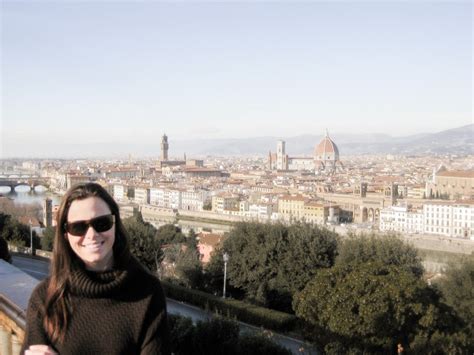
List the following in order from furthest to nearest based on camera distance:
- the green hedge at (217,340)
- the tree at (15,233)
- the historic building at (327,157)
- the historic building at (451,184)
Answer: the historic building at (327,157), the historic building at (451,184), the tree at (15,233), the green hedge at (217,340)

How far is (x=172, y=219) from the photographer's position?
4275 cm

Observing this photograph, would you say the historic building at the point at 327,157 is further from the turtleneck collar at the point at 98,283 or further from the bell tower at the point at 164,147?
the turtleneck collar at the point at 98,283

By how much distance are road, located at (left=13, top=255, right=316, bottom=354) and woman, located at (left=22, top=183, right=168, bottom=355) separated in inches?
179

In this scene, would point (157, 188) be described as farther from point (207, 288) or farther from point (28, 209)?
point (207, 288)

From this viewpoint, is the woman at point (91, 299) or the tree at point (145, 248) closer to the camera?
the woman at point (91, 299)

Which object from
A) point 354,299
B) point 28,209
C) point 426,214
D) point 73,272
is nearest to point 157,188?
point 28,209

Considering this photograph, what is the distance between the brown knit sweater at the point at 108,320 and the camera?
1.07 meters

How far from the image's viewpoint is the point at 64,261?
1.12 meters

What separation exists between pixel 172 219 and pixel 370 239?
32047 mm

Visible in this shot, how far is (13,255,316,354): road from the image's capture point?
700 centimetres

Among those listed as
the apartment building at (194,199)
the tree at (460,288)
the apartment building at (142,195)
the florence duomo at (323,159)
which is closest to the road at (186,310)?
the tree at (460,288)

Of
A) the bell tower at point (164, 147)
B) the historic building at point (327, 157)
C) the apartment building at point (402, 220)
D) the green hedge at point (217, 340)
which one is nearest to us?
→ the green hedge at point (217, 340)

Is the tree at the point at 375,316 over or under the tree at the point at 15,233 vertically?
over

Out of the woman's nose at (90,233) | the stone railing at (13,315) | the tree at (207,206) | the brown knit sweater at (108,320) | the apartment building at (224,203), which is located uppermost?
the woman's nose at (90,233)
